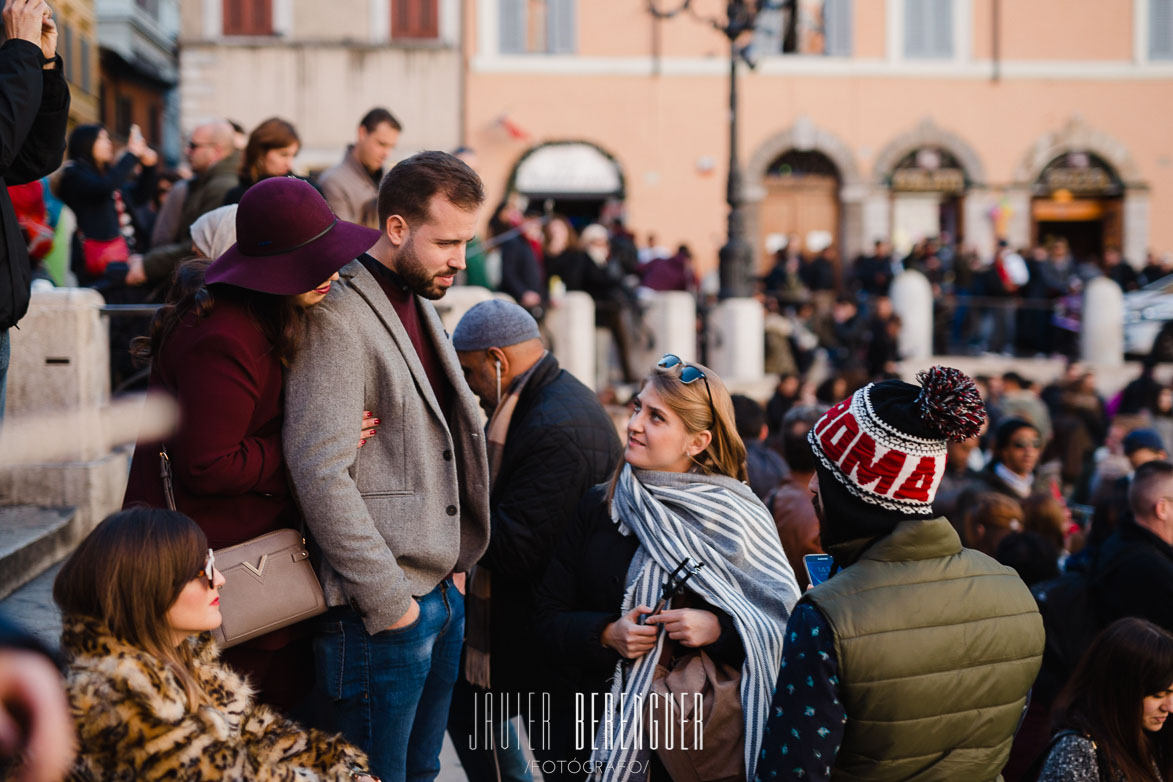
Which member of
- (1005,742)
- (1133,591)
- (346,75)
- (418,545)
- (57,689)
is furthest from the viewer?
(346,75)

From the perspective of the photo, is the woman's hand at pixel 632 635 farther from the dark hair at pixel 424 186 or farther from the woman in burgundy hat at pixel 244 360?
the dark hair at pixel 424 186

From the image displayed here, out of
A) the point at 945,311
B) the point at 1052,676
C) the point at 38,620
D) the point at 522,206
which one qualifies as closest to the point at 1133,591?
the point at 1052,676

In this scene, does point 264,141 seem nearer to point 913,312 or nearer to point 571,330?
point 571,330

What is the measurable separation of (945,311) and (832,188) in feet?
24.3

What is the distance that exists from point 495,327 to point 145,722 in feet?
6.50

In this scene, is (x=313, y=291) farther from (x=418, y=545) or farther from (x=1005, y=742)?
(x=1005, y=742)

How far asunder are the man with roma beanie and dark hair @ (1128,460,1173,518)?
252 cm

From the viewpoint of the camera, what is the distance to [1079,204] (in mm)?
26625

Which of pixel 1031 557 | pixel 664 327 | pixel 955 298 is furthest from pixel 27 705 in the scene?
pixel 955 298

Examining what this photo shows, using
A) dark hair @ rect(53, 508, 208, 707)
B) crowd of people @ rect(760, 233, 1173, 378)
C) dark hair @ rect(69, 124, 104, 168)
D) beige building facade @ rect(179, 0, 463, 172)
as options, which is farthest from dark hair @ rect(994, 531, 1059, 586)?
beige building facade @ rect(179, 0, 463, 172)

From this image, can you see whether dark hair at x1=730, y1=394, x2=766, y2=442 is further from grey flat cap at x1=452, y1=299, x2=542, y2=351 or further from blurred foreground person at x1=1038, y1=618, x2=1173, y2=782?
blurred foreground person at x1=1038, y1=618, x2=1173, y2=782

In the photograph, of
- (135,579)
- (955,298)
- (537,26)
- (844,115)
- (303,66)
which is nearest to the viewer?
(135,579)

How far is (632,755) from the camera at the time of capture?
3.21m

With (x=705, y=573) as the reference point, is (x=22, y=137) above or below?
above
